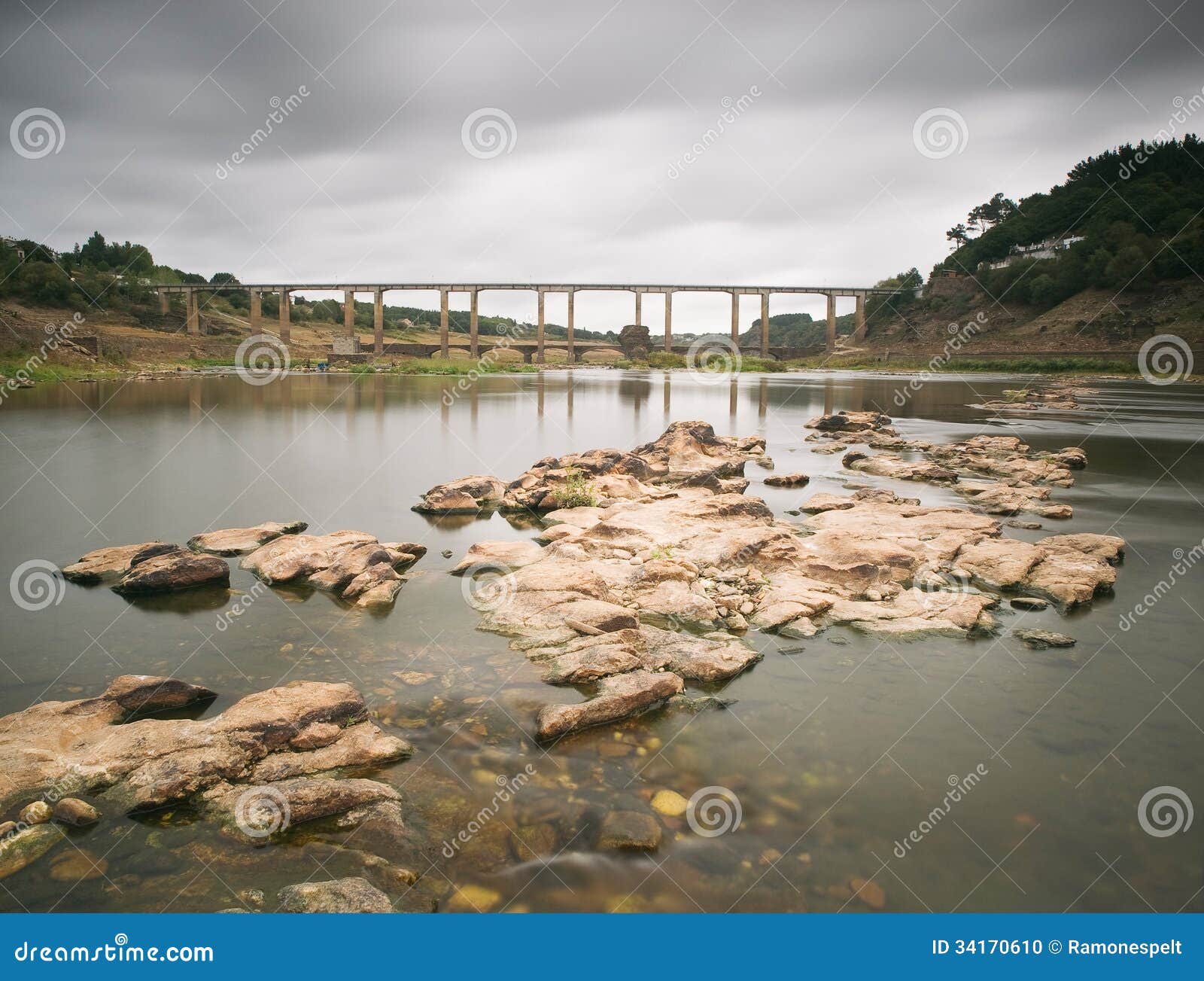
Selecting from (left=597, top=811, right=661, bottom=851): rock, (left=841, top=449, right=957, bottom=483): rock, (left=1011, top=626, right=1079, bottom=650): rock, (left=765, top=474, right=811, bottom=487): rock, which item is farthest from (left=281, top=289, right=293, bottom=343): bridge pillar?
(left=597, top=811, right=661, bottom=851): rock

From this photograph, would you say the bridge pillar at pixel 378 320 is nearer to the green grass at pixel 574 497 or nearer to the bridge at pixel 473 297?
the bridge at pixel 473 297

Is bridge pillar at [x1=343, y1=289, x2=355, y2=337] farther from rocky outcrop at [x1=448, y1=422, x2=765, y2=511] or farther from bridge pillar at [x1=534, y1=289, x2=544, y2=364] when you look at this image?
rocky outcrop at [x1=448, y1=422, x2=765, y2=511]

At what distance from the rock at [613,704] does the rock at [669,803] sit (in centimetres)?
87

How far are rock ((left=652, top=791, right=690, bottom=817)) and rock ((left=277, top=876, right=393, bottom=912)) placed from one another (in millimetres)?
1559

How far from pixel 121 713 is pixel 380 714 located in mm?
1746

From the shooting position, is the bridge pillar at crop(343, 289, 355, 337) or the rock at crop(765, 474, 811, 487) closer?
the rock at crop(765, 474, 811, 487)

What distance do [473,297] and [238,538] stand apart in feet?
292

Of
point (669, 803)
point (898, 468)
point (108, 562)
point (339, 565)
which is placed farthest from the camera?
point (898, 468)

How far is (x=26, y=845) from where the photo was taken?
339 centimetres

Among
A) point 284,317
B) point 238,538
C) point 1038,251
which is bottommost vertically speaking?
point 238,538

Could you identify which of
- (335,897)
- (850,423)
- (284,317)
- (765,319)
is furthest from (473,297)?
(335,897)

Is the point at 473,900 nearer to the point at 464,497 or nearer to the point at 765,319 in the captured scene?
the point at 464,497

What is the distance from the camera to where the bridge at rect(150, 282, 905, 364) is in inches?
3617

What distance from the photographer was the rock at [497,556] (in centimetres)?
799
